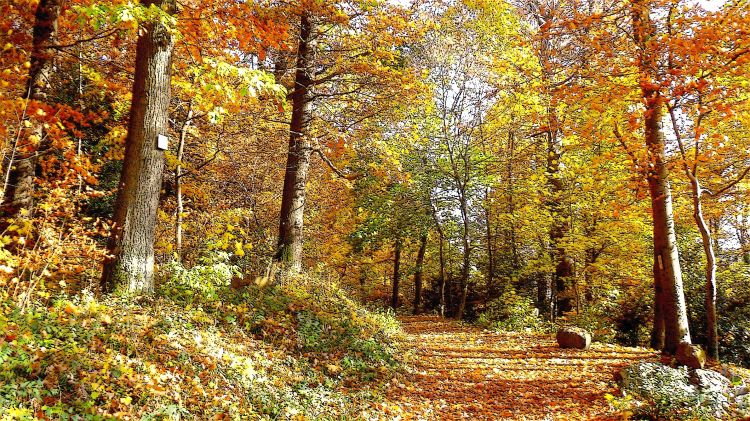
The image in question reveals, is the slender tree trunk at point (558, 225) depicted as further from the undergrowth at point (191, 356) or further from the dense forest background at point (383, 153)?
the undergrowth at point (191, 356)

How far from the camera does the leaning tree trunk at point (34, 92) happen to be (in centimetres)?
749

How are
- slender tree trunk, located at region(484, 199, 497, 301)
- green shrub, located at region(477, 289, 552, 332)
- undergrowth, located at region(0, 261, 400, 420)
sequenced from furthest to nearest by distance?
slender tree trunk, located at region(484, 199, 497, 301)
green shrub, located at region(477, 289, 552, 332)
undergrowth, located at region(0, 261, 400, 420)

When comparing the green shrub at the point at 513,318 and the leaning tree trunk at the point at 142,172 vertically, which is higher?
the leaning tree trunk at the point at 142,172

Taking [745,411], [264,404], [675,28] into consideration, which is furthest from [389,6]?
[745,411]

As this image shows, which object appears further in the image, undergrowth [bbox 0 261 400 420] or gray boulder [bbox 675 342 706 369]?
gray boulder [bbox 675 342 706 369]

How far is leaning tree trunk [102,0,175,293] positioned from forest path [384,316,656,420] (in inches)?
163

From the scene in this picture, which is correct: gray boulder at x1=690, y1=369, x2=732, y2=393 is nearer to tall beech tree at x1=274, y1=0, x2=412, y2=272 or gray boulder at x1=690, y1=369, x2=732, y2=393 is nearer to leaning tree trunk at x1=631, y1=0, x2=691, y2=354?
leaning tree trunk at x1=631, y1=0, x2=691, y2=354

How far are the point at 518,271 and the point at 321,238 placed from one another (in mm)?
9224

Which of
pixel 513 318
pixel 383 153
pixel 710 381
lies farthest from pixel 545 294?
pixel 710 381

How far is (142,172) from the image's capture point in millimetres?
6609

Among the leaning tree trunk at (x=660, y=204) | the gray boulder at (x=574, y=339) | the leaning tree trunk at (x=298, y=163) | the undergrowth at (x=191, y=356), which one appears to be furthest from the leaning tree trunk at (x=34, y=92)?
the gray boulder at (x=574, y=339)

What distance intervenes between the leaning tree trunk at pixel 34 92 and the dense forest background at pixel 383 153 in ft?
0.11

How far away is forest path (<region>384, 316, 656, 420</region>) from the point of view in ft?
23.4

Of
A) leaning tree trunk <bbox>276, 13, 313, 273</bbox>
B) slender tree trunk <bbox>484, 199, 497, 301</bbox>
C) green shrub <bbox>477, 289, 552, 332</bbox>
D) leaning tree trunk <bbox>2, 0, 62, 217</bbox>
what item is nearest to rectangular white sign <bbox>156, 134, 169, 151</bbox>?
leaning tree trunk <bbox>2, 0, 62, 217</bbox>
